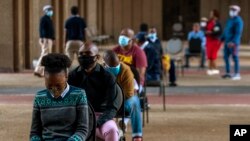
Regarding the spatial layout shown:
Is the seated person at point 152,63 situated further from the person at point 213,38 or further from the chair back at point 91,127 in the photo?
the person at point 213,38

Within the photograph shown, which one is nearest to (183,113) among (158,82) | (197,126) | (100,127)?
(158,82)

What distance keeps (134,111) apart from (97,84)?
7.24ft

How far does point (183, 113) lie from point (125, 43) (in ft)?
9.85

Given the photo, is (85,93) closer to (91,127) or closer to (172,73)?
(91,127)

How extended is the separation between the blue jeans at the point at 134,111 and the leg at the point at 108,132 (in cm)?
210

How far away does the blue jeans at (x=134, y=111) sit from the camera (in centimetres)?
1161

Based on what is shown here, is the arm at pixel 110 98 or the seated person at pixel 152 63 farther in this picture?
the seated person at pixel 152 63

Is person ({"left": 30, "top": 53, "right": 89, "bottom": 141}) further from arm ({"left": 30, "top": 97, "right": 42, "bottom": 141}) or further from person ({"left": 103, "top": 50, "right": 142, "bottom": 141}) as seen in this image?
person ({"left": 103, "top": 50, "right": 142, "bottom": 141})

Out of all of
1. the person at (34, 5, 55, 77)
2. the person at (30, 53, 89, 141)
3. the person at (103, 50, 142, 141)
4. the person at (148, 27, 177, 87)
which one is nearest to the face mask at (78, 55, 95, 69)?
the person at (103, 50, 142, 141)

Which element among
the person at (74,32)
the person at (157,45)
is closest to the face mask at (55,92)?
the person at (157,45)

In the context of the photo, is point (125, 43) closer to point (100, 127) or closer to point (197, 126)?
point (197, 126)

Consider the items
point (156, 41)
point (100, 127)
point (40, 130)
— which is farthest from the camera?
point (156, 41)

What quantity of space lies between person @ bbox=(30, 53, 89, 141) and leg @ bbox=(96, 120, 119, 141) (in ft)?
5.55

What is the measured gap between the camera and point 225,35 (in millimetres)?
24219
